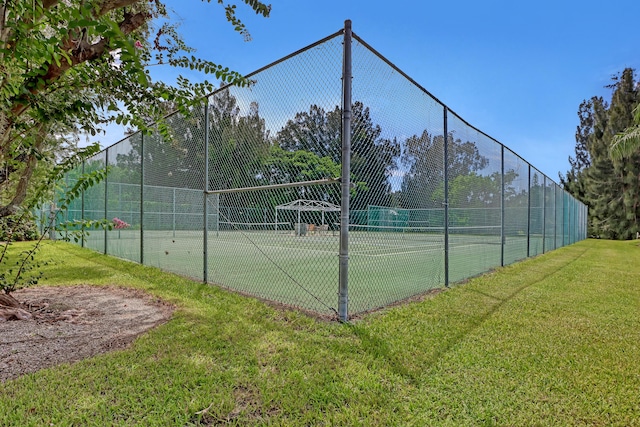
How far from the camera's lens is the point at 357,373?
213 centimetres

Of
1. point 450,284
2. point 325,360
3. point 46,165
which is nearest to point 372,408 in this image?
point 325,360

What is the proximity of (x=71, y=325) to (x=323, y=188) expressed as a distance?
2.60 metres

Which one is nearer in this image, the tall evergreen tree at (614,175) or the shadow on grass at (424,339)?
the shadow on grass at (424,339)

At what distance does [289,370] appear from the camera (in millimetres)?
2156

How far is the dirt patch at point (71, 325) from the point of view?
2396 millimetres

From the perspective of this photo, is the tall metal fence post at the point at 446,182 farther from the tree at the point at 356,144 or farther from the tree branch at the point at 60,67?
the tree branch at the point at 60,67

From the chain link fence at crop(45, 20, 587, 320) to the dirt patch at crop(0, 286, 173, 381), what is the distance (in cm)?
121

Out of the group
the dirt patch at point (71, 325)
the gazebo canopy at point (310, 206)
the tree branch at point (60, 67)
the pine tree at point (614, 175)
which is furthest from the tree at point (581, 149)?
the tree branch at point (60, 67)

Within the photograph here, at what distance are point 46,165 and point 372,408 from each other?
4835 mm

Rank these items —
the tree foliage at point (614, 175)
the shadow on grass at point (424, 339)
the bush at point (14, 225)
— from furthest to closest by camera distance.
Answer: the tree foliage at point (614, 175), the bush at point (14, 225), the shadow on grass at point (424, 339)

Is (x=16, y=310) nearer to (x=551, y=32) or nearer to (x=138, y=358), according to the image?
(x=138, y=358)

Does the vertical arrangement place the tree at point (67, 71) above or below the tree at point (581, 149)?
below

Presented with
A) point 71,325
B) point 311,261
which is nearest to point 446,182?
point 311,261

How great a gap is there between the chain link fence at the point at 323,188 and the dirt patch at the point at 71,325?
1205 mm
